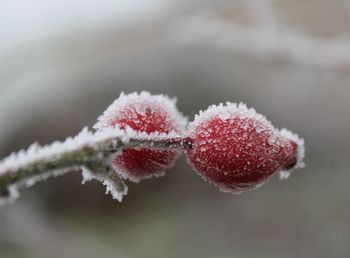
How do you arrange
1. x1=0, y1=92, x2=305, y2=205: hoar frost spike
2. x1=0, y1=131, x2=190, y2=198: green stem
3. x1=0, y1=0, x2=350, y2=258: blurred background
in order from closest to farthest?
x1=0, y1=131, x2=190, y2=198: green stem, x1=0, y1=92, x2=305, y2=205: hoar frost spike, x1=0, y1=0, x2=350, y2=258: blurred background

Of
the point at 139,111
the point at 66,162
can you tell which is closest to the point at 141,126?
the point at 139,111

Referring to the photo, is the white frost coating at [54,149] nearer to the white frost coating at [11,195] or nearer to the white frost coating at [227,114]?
the white frost coating at [11,195]

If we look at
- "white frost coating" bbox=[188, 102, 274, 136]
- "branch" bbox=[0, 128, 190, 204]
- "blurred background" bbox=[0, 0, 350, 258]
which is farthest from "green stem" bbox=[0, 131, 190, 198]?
"blurred background" bbox=[0, 0, 350, 258]

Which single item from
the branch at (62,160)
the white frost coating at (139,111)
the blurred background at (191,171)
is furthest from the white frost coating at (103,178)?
the blurred background at (191,171)

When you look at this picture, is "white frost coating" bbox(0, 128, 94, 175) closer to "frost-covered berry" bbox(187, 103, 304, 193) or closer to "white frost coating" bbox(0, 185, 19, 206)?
"white frost coating" bbox(0, 185, 19, 206)

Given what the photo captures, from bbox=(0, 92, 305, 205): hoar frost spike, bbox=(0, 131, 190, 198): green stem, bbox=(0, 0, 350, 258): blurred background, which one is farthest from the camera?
bbox=(0, 0, 350, 258): blurred background

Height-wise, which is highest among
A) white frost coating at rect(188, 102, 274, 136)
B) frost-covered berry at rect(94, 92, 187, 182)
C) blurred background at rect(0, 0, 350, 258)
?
blurred background at rect(0, 0, 350, 258)

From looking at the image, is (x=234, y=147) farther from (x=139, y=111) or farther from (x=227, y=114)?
(x=139, y=111)
